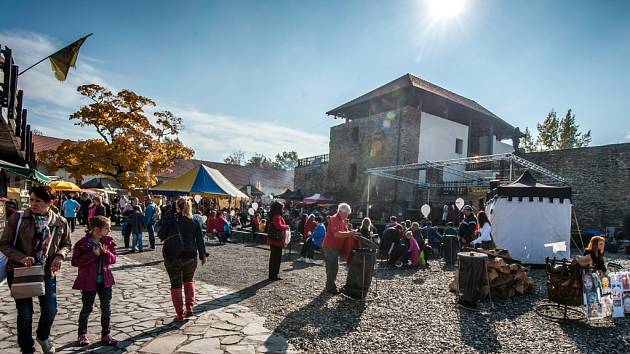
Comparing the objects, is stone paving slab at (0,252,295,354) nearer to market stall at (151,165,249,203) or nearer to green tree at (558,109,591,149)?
market stall at (151,165,249,203)

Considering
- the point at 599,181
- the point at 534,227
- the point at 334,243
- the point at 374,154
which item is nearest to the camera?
the point at 334,243

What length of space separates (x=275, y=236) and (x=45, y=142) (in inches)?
1770

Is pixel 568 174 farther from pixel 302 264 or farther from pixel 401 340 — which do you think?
pixel 401 340

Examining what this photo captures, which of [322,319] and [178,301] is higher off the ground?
[178,301]

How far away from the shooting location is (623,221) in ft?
60.3

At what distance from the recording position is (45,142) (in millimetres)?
40375

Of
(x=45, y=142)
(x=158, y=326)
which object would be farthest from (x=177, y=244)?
(x=45, y=142)

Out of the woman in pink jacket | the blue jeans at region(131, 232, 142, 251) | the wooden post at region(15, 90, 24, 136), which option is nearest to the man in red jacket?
the woman in pink jacket

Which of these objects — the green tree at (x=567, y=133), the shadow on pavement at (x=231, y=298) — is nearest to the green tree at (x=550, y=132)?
the green tree at (x=567, y=133)

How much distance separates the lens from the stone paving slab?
377 centimetres

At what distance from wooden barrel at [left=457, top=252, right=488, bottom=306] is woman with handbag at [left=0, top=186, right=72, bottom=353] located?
5541 mm

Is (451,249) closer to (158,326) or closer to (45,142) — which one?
(158,326)

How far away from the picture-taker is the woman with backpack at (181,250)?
4531 mm

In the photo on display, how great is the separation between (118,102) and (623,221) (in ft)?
101
